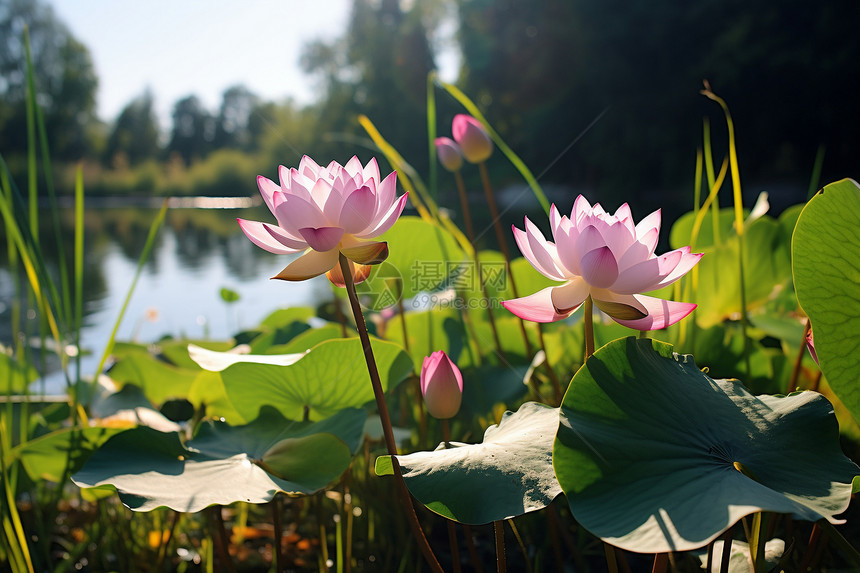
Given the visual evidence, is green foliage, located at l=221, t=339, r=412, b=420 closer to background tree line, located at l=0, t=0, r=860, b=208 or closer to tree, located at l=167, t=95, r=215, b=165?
background tree line, located at l=0, t=0, r=860, b=208

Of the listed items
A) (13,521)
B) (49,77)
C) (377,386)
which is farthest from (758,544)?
(49,77)

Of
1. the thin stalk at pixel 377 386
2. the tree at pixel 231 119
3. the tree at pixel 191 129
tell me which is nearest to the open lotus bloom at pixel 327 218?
the thin stalk at pixel 377 386

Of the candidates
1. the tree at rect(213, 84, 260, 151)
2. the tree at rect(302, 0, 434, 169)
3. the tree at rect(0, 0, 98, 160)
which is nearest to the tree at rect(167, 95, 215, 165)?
the tree at rect(213, 84, 260, 151)

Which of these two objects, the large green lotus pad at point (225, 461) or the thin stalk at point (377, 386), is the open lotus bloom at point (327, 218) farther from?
the large green lotus pad at point (225, 461)

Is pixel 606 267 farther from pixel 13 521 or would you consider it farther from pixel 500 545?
pixel 13 521

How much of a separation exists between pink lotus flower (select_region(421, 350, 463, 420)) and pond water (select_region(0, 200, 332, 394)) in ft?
2.65

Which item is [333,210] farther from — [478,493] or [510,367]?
[510,367]

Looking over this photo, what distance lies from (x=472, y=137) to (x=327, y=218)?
1.26ft

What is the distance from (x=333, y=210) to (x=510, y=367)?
42 cm

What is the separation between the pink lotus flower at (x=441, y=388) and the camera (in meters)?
0.44

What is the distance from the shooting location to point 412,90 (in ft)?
37.4

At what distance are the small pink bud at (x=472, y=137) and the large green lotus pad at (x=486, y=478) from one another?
419mm

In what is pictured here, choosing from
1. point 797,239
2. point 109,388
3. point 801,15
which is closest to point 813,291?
point 797,239

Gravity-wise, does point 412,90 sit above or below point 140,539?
above
